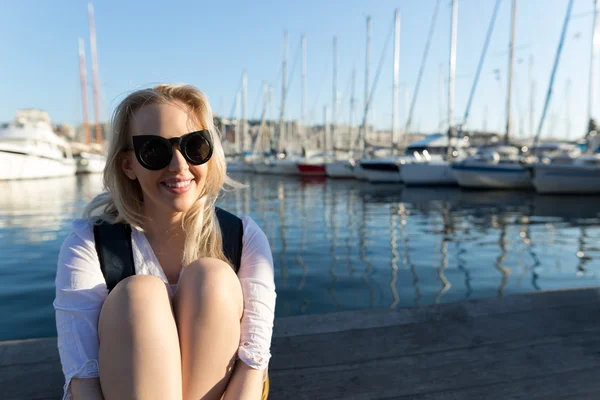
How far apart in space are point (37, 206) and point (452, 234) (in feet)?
36.3

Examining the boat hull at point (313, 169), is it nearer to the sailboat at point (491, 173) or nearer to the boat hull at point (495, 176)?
the sailboat at point (491, 173)

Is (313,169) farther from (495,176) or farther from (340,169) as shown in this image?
(495,176)

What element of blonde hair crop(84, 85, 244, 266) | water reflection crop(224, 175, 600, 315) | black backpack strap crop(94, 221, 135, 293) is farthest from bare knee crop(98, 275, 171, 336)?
A: water reflection crop(224, 175, 600, 315)

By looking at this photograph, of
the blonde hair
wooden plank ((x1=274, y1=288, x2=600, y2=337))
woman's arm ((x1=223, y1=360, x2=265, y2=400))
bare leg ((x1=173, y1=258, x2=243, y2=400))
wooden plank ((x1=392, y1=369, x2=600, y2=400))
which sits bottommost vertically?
wooden plank ((x1=392, y1=369, x2=600, y2=400))

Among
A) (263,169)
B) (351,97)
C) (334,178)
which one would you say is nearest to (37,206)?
(334,178)

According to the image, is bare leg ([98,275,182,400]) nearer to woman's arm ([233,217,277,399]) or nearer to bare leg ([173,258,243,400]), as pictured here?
bare leg ([173,258,243,400])

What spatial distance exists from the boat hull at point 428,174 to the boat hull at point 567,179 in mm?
4569

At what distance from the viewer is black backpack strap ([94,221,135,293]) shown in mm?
1402

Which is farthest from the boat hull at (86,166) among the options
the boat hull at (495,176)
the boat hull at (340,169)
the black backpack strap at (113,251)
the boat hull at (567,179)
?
the black backpack strap at (113,251)

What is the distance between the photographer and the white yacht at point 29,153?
89.4 feet

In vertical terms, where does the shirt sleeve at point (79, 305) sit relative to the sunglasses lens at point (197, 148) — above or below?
below

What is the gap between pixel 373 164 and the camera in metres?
24.8

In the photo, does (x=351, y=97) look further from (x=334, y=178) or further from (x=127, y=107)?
(x=127, y=107)

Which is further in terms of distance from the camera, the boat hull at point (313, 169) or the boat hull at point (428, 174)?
the boat hull at point (313, 169)
